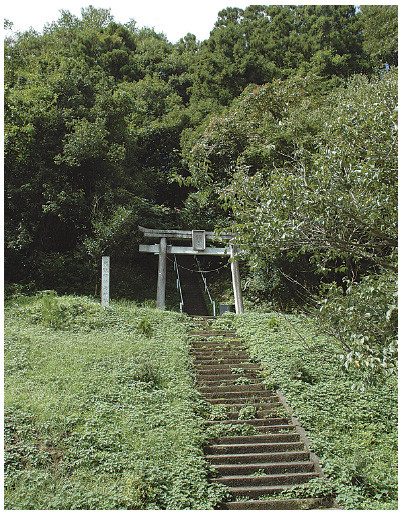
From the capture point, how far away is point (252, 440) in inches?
305

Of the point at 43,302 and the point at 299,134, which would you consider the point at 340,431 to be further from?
the point at 299,134

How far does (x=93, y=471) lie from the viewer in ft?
20.4

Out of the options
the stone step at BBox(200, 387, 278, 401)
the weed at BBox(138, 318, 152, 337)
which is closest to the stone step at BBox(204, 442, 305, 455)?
the stone step at BBox(200, 387, 278, 401)

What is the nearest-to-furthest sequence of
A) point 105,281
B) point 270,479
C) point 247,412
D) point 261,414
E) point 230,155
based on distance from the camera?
point 270,479
point 247,412
point 261,414
point 105,281
point 230,155

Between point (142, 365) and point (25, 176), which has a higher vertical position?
point (25, 176)

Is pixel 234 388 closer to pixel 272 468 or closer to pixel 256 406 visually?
pixel 256 406

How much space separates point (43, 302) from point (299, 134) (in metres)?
11.5

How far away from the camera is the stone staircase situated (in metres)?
6.56

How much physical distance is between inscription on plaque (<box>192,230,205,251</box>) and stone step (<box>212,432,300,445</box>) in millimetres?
8638

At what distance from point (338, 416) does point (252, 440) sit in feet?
5.88

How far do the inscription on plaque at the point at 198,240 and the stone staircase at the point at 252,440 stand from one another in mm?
5395

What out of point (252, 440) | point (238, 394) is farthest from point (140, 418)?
point (238, 394)

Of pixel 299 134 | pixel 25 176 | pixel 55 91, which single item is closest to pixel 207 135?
pixel 299 134

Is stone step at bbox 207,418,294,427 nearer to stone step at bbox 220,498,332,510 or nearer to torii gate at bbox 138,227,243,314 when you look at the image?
stone step at bbox 220,498,332,510
